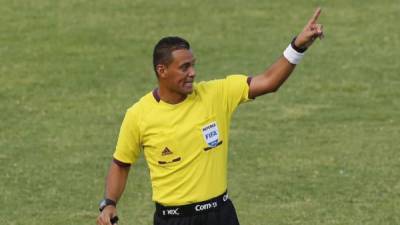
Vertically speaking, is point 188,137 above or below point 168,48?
below

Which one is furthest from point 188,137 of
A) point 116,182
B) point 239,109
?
point 239,109

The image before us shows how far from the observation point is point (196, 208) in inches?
370

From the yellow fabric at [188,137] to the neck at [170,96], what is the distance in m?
0.04

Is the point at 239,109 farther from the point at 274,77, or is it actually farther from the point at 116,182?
the point at 274,77

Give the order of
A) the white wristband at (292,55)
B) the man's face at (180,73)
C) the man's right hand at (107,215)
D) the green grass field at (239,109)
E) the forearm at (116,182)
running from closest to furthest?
the white wristband at (292,55) < the man's face at (180,73) < the man's right hand at (107,215) < the forearm at (116,182) < the green grass field at (239,109)

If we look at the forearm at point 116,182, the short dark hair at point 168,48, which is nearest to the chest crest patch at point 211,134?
the short dark hair at point 168,48

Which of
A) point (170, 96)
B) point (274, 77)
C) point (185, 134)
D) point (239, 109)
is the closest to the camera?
point (274, 77)

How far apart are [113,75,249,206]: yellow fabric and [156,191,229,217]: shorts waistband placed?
44 mm

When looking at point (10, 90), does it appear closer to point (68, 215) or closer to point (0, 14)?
point (0, 14)

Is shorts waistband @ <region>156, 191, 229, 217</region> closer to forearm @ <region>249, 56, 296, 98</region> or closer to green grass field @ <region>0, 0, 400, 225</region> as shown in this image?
forearm @ <region>249, 56, 296, 98</region>

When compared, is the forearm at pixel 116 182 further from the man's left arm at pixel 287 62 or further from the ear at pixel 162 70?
the man's left arm at pixel 287 62

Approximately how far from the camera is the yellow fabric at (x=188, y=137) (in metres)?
9.27

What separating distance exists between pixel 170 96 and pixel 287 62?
99 cm

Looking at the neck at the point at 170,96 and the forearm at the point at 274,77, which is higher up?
the forearm at the point at 274,77
